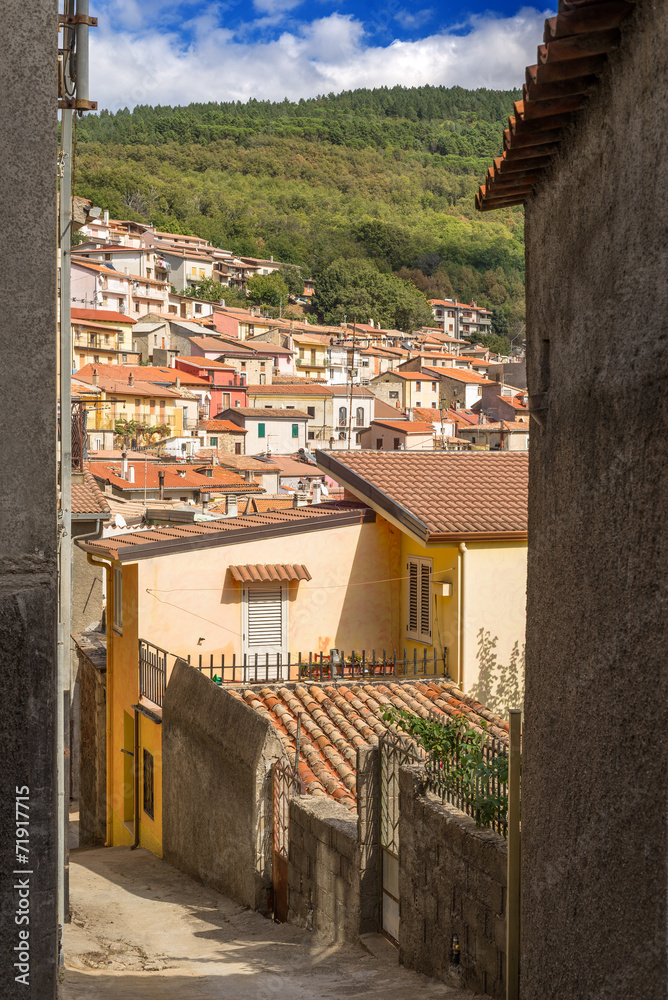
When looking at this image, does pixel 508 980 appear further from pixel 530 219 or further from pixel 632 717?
pixel 530 219

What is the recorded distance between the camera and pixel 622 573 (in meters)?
4.32

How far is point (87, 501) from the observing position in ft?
76.5

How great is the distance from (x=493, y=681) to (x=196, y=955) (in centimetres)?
676

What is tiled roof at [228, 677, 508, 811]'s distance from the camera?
1092 centimetres

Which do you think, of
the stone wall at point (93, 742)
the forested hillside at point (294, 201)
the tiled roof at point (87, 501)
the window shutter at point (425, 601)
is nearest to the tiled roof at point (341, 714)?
the window shutter at point (425, 601)

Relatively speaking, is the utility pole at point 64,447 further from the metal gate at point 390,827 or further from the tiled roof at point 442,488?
the tiled roof at point 442,488

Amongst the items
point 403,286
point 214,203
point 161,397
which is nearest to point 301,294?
point 403,286

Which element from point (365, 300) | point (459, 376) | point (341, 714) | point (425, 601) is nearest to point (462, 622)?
point (425, 601)

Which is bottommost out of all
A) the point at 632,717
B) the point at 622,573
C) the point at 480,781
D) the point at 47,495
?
the point at 480,781

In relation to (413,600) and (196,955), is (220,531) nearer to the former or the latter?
(413,600)

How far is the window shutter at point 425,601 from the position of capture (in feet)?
52.1

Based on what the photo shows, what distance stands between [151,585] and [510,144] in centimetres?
1129

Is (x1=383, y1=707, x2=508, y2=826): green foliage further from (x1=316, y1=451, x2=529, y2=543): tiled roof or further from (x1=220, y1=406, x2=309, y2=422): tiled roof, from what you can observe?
(x1=220, y1=406, x2=309, y2=422): tiled roof

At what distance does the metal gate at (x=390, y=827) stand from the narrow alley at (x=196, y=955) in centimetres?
26
